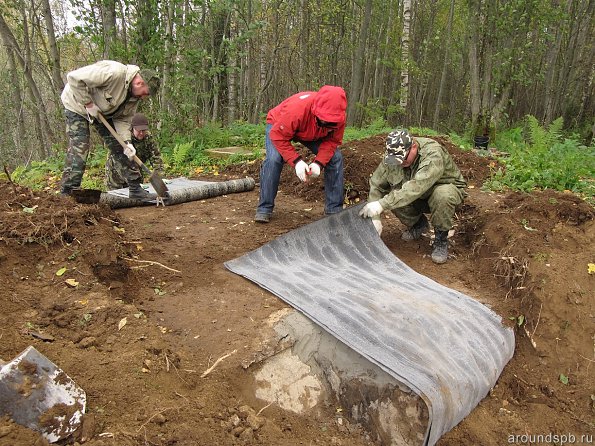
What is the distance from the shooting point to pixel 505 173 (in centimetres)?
573

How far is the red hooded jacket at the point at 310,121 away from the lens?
3756mm

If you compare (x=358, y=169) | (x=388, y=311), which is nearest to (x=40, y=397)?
(x=388, y=311)

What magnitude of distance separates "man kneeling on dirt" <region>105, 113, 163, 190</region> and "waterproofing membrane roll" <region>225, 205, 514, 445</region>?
2.68m

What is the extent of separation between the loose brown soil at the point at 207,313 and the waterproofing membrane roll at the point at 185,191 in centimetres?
44

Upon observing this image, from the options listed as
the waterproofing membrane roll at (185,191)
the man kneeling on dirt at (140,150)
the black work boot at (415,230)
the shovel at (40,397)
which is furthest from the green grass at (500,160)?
the shovel at (40,397)

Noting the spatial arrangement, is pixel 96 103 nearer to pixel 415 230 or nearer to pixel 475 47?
pixel 415 230

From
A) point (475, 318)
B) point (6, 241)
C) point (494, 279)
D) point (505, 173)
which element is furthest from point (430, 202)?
point (6, 241)

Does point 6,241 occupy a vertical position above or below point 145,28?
below

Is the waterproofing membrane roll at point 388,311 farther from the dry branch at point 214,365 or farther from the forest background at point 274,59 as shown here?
the forest background at point 274,59

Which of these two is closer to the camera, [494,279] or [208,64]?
[494,279]

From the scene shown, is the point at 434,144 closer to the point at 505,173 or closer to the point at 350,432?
the point at 350,432

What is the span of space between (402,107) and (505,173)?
6.22m

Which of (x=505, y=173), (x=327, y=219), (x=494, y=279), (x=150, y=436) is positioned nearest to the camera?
(x=150, y=436)

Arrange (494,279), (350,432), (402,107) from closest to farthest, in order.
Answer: (350,432), (494,279), (402,107)
